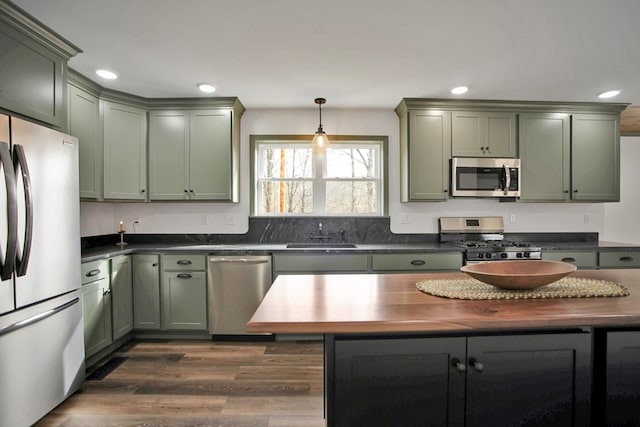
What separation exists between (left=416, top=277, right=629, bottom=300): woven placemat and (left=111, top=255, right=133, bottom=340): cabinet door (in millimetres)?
2613

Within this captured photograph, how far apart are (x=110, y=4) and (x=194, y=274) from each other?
2.17 m

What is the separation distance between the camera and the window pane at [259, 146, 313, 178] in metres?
3.60

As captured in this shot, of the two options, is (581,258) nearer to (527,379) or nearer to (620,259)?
(620,259)

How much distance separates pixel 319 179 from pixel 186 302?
1.93m

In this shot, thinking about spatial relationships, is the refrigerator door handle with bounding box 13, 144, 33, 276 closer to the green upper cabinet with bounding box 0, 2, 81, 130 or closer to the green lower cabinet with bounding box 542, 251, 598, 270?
the green upper cabinet with bounding box 0, 2, 81, 130

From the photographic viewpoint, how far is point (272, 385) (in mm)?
2197

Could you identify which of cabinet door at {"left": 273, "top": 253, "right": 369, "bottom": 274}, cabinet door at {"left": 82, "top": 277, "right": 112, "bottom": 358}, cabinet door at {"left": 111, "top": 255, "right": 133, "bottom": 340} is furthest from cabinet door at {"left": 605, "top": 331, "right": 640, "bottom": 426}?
cabinet door at {"left": 111, "top": 255, "right": 133, "bottom": 340}

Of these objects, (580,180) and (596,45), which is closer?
(596,45)

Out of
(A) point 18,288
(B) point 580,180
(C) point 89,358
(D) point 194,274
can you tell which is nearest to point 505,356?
(A) point 18,288

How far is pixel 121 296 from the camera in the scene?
9.00ft

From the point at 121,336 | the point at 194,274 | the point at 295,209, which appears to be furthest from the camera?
the point at 295,209

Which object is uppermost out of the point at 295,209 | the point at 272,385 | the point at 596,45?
the point at 596,45

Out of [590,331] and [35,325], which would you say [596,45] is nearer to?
[590,331]

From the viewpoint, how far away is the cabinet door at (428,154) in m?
3.20
